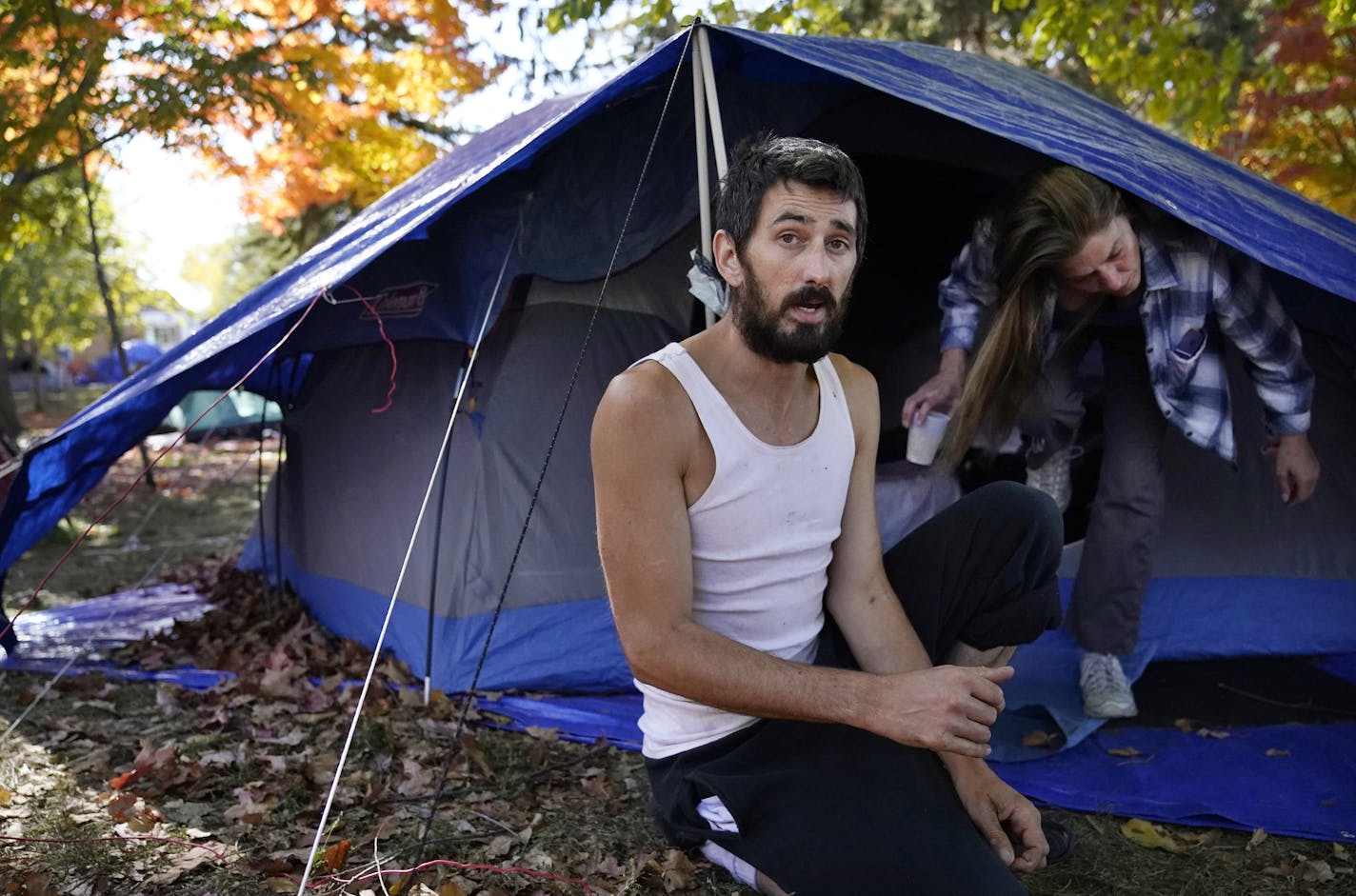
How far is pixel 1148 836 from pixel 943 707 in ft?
3.59

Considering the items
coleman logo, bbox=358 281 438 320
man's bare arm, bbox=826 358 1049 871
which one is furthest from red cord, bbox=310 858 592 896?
coleman logo, bbox=358 281 438 320

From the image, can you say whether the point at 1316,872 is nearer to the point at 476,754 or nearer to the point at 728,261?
the point at 728,261

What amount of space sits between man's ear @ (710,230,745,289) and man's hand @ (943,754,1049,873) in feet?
3.17

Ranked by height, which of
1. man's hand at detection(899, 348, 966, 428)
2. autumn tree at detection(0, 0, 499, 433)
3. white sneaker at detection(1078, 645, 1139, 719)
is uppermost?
autumn tree at detection(0, 0, 499, 433)

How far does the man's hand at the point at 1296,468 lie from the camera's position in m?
2.86

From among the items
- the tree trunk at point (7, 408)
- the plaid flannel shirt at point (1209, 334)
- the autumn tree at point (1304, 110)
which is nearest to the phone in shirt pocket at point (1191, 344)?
the plaid flannel shirt at point (1209, 334)

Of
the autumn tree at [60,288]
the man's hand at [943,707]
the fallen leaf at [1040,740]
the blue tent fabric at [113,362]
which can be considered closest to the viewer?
the man's hand at [943,707]

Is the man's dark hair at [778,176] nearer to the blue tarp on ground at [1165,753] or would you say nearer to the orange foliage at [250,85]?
the blue tarp on ground at [1165,753]

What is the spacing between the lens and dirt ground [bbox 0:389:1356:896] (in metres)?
2.29

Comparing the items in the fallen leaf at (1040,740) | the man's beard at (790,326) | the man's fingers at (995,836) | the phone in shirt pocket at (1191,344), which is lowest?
the fallen leaf at (1040,740)

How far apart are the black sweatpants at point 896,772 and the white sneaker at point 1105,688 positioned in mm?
987

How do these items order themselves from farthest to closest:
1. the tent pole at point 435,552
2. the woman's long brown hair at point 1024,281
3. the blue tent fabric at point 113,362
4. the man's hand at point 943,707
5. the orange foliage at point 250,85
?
the blue tent fabric at point 113,362 < the orange foliage at point 250,85 < the tent pole at point 435,552 < the woman's long brown hair at point 1024,281 < the man's hand at point 943,707

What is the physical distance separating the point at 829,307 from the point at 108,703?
9.13ft

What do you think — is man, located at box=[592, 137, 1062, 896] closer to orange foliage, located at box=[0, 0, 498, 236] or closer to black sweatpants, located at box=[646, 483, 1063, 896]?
black sweatpants, located at box=[646, 483, 1063, 896]
